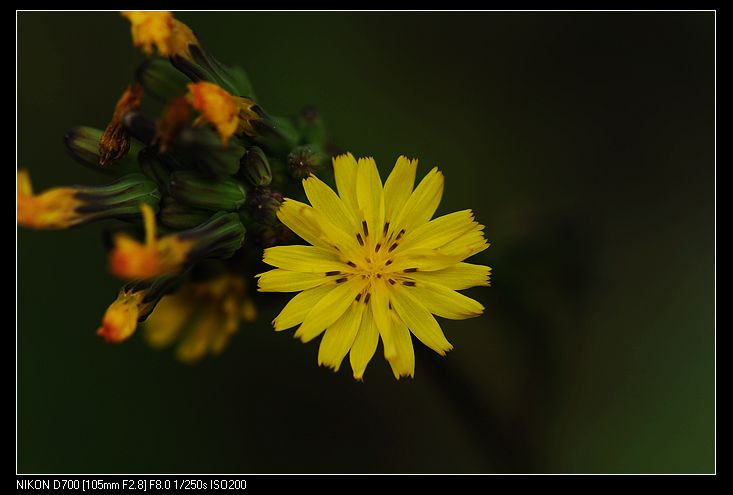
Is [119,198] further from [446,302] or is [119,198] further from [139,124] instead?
[446,302]

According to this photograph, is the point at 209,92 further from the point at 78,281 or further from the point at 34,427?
the point at 34,427

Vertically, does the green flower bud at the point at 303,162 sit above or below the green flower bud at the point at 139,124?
below

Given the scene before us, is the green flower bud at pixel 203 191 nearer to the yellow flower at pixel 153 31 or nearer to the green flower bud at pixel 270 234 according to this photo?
the green flower bud at pixel 270 234

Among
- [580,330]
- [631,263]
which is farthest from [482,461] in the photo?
[631,263]

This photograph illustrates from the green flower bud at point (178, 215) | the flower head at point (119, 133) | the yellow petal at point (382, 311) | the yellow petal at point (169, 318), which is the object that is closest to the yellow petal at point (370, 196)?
the yellow petal at point (382, 311)

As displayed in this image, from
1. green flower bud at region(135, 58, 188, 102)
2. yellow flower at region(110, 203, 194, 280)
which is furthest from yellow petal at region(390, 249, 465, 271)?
green flower bud at region(135, 58, 188, 102)
